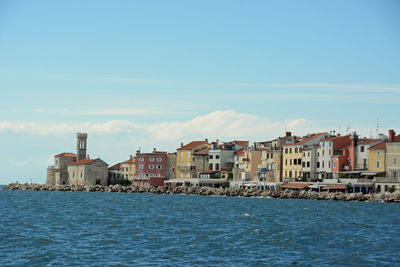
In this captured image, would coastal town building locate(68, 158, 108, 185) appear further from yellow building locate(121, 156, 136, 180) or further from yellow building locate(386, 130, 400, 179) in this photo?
yellow building locate(386, 130, 400, 179)

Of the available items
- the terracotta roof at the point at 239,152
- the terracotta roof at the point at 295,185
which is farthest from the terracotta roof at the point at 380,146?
the terracotta roof at the point at 239,152

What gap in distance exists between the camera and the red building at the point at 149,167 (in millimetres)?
123875

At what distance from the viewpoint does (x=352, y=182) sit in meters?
84.9

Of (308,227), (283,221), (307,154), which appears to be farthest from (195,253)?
(307,154)

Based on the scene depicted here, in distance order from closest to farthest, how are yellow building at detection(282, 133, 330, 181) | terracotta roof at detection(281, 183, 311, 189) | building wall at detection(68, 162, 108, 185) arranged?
terracotta roof at detection(281, 183, 311, 189), yellow building at detection(282, 133, 330, 181), building wall at detection(68, 162, 108, 185)

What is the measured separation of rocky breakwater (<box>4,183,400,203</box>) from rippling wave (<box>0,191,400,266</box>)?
919 inches

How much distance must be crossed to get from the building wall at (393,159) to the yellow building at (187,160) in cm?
4523

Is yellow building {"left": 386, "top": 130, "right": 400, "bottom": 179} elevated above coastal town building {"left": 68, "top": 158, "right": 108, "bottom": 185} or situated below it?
above

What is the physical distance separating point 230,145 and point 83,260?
9200 cm

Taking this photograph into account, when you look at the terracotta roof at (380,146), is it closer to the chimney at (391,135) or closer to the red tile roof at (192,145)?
the chimney at (391,135)

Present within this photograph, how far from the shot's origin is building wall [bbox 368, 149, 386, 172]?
85.4 metres

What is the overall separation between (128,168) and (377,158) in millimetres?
64322

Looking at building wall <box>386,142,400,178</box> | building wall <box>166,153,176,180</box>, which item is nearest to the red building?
building wall <box>166,153,176,180</box>

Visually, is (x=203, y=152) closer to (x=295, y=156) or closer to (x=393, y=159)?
(x=295, y=156)
